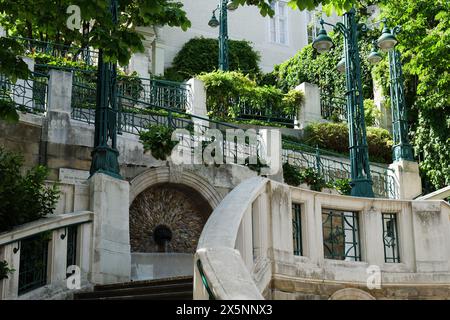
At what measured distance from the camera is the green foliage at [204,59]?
3175 cm

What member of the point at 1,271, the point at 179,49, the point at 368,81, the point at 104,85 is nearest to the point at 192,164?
the point at 104,85

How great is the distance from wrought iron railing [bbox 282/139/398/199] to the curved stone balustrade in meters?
6.83

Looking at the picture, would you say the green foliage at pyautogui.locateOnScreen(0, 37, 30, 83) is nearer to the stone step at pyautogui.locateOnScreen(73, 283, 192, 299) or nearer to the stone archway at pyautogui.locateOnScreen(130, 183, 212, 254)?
the stone step at pyautogui.locateOnScreen(73, 283, 192, 299)

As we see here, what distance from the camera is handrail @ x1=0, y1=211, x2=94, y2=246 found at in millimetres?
8891

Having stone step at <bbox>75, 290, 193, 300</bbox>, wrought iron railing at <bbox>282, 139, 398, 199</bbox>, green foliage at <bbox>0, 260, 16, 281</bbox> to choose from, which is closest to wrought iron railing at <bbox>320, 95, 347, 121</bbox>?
wrought iron railing at <bbox>282, 139, 398, 199</bbox>

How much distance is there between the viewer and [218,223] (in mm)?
7730

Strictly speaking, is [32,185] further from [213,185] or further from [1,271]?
[213,185]

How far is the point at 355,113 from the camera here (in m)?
14.2

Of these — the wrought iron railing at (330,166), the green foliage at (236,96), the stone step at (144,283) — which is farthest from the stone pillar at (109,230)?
the green foliage at (236,96)

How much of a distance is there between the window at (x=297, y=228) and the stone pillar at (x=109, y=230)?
110 inches

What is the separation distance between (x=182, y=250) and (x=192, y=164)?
1.69m

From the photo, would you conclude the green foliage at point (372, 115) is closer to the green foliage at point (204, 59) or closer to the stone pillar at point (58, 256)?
the green foliage at point (204, 59)

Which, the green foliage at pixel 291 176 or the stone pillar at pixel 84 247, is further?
the green foliage at pixel 291 176
